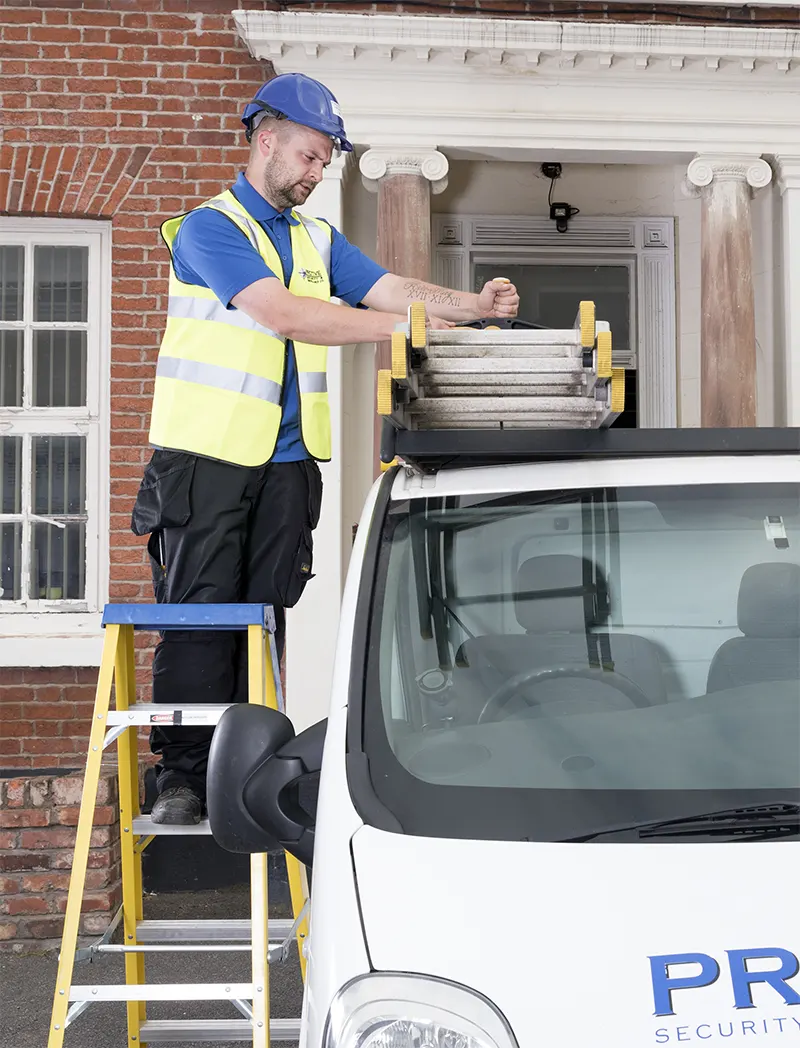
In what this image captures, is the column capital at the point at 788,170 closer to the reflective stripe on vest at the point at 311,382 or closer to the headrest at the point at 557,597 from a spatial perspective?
the reflective stripe on vest at the point at 311,382

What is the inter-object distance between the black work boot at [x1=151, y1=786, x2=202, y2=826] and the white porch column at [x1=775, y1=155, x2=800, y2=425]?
169 inches

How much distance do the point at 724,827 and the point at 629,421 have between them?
607cm

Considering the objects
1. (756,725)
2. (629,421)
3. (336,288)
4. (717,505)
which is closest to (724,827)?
(756,725)

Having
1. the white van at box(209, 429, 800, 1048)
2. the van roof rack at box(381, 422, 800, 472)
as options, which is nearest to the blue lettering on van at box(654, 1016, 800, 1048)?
the white van at box(209, 429, 800, 1048)

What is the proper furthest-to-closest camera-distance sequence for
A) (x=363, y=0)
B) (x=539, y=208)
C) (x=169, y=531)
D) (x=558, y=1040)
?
(x=539, y=208), (x=363, y=0), (x=169, y=531), (x=558, y=1040)

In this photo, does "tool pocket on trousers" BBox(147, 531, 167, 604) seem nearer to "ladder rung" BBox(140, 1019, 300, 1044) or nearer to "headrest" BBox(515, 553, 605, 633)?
"ladder rung" BBox(140, 1019, 300, 1044)

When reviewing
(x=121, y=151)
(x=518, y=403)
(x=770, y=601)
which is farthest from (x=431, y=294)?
(x=121, y=151)

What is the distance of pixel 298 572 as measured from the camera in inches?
128

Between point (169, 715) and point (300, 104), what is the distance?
1.68m

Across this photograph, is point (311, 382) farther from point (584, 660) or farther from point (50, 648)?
point (50, 648)

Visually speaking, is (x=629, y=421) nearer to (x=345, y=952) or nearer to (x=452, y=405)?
(x=452, y=405)

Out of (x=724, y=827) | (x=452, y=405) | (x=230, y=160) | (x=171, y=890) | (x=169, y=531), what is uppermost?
→ (x=230, y=160)

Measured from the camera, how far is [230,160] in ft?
19.5

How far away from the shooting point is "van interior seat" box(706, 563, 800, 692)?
2059mm
